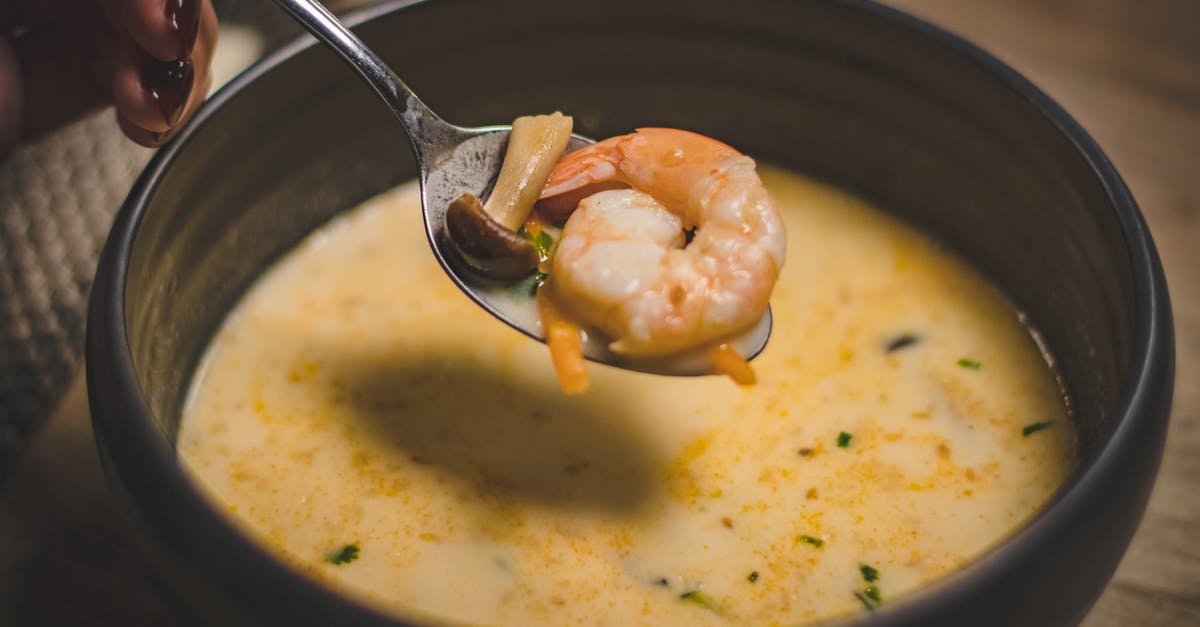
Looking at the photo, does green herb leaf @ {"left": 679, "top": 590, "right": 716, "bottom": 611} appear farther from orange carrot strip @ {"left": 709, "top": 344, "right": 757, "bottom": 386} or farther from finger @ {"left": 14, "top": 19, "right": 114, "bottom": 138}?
finger @ {"left": 14, "top": 19, "right": 114, "bottom": 138}

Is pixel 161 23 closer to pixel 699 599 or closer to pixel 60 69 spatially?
pixel 60 69

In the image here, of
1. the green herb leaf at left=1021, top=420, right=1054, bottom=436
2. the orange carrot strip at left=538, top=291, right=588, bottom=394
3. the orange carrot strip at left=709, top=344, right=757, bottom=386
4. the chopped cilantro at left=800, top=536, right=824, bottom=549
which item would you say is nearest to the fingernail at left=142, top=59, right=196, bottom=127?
the orange carrot strip at left=538, top=291, right=588, bottom=394

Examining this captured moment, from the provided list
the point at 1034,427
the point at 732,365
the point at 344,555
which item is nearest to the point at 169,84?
the point at 344,555

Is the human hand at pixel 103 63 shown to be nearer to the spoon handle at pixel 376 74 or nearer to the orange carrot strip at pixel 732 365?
the spoon handle at pixel 376 74

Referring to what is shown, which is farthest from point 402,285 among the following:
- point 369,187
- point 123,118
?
point 123,118

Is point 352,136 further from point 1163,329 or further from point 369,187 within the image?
Result: point 1163,329

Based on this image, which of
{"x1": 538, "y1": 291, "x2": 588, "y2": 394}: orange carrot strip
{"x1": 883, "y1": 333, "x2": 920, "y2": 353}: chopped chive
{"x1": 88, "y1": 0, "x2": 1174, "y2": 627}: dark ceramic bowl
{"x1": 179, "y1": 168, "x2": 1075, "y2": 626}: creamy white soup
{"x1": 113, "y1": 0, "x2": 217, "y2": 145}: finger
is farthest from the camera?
{"x1": 883, "y1": 333, "x2": 920, "y2": 353}: chopped chive

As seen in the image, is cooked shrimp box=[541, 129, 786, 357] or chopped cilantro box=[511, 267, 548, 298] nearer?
cooked shrimp box=[541, 129, 786, 357]
